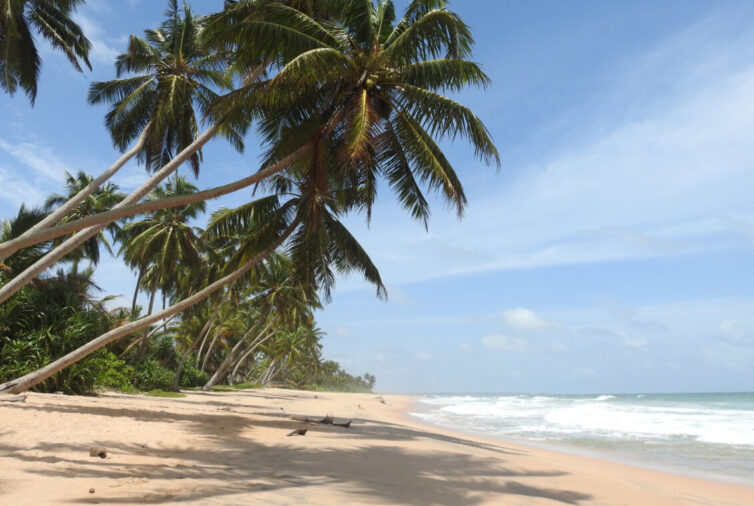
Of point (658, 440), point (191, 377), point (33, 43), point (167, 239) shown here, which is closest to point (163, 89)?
point (33, 43)

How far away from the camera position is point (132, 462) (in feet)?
17.6

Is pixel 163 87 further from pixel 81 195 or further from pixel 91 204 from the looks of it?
pixel 91 204

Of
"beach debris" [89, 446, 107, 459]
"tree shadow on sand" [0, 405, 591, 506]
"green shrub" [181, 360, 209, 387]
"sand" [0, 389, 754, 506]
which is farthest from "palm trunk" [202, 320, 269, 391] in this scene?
"beach debris" [89, 446, 107, 459]

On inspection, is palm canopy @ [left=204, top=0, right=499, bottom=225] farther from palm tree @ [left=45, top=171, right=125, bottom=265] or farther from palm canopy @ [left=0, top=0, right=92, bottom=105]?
palm tree @ [left=45, top=171, right=125, bottom=265]

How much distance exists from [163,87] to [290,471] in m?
11.9

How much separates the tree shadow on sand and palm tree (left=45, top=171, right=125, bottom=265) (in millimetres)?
17457

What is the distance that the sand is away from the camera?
4.18 m

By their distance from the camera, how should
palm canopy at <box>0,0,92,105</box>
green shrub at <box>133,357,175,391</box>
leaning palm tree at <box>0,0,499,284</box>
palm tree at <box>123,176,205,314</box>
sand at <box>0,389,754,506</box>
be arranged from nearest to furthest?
sand at <box>0,389,754,506</box>, leaning palm tree at <box>0,0,499,284</box>, palm canopy at <box>0,0,92,105</box>, green shrub at <box>133,357,175,391</box>, palm tree at <box>123,176,205,314</box>

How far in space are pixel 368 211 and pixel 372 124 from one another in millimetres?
3062

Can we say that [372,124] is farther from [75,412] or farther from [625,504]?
[75,412]

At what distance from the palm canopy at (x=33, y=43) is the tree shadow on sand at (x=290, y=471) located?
1069cm

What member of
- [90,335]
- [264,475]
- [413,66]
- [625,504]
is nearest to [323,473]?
[264,475]

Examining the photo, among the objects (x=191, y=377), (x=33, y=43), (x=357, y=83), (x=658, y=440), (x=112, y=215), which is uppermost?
(x=33, y=43)

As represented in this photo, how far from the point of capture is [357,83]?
949 cm
